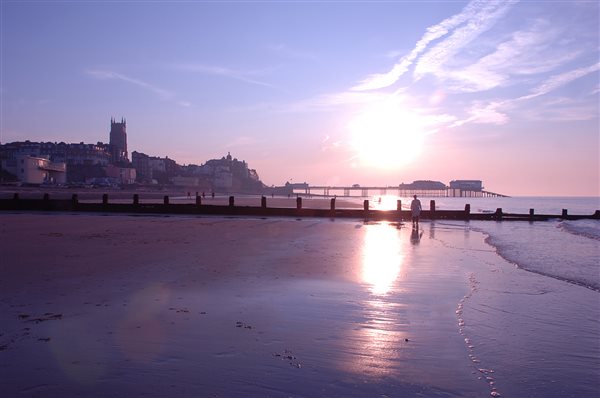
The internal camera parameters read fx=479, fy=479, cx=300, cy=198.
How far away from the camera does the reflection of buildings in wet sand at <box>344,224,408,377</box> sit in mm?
4617

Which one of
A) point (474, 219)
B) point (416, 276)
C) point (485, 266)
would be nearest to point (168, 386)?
point (416, 276)

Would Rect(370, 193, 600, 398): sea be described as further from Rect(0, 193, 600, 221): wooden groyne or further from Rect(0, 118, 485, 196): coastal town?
Rect(0, 118, 485, 196): coastal town

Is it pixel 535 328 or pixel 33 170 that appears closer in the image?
pixel 535 328

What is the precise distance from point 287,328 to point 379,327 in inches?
45.2

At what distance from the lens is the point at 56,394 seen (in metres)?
3.71

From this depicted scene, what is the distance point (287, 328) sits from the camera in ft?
18.9

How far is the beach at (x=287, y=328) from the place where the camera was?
4105mm

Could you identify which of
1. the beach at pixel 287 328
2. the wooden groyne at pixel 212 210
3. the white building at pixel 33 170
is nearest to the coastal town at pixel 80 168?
the white building at pixel 33 170

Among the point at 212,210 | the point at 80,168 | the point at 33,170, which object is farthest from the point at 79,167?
the point at 212,210

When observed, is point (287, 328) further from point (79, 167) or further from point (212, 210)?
point (79, 167)

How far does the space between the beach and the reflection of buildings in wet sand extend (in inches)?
1.0

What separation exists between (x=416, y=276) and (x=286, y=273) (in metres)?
2.68

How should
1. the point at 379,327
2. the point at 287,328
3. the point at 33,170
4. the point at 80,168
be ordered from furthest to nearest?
the point at 80,168
the point at 33,170
the point at 379,327
the point at 287,328

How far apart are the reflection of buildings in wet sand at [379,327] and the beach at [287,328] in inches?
1.0
